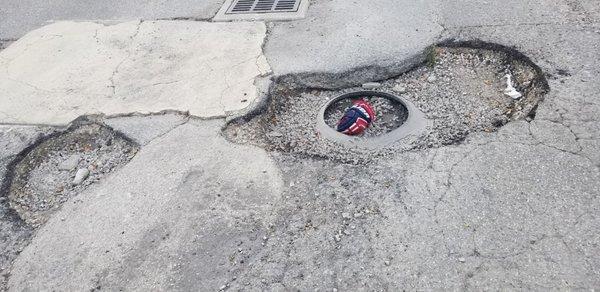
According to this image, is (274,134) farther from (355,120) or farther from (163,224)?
(163,224)

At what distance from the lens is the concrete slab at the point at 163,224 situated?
8.41ft

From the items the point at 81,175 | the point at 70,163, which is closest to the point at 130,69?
the point at 70,163

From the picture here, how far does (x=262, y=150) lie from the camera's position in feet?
10.7

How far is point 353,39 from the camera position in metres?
4.28

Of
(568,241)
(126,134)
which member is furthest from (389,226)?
(126,134)

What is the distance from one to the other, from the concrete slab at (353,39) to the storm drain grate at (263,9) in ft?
0.50

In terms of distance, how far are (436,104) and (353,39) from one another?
1.11 m

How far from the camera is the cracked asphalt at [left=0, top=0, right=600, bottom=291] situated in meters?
2.43

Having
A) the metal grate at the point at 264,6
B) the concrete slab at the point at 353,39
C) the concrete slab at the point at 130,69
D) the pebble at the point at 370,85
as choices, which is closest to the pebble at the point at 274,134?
the concrete slab at the point at 130,69

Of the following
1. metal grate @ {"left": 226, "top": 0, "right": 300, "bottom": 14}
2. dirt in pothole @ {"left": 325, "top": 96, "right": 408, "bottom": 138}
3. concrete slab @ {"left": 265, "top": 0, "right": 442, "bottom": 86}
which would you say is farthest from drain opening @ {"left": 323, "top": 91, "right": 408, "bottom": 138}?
metal grate @ {"left": 226, "top": 0, "right": 300, "bottom": 14}

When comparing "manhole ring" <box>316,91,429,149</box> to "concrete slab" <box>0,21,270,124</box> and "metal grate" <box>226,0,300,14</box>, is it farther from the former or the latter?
"metal grate" <box>226,0,300,14</box>

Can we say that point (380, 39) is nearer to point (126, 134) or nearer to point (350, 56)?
point (350, 56)

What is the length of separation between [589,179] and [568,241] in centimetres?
54

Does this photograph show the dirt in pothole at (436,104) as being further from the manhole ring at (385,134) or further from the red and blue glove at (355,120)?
the red and blue glove at (355,120)
